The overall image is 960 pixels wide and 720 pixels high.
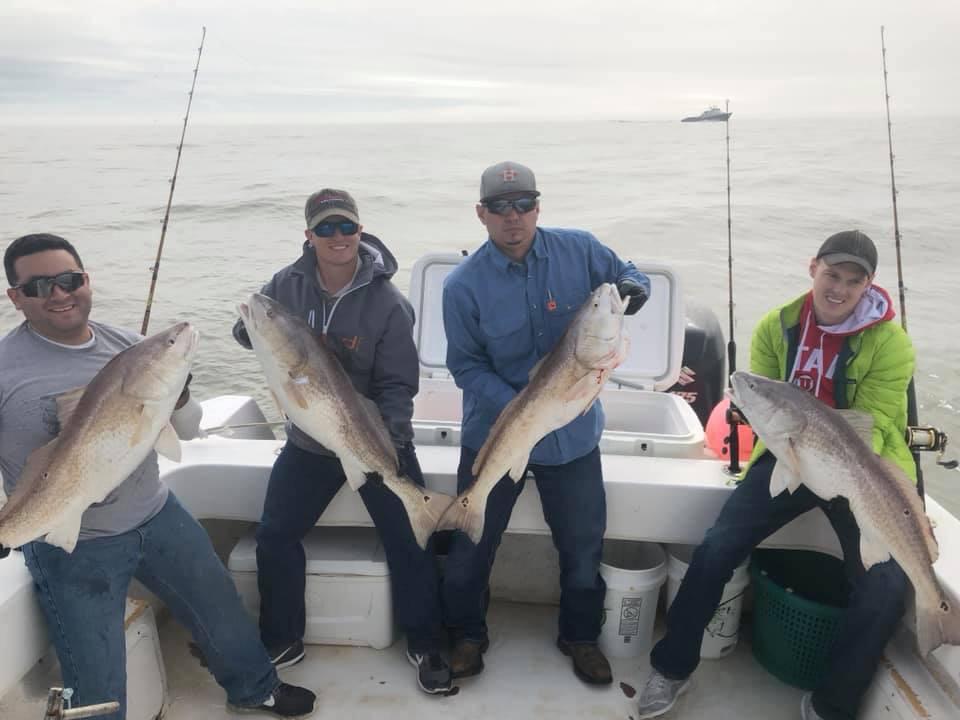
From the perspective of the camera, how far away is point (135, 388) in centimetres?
250

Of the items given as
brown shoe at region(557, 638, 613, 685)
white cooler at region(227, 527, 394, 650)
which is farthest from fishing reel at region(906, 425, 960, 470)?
white cooler at region(227, 527, 394, 650)

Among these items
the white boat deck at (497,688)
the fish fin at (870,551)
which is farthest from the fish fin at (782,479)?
the white boat deck at (497,688)

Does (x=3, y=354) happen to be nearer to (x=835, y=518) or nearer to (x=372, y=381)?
(x=372, y=381)

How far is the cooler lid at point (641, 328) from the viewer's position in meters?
4.95

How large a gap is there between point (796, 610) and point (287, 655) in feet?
8.30

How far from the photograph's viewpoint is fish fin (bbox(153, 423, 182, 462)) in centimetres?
268

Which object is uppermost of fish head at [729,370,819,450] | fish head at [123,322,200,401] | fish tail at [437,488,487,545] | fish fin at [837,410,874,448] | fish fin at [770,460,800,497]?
fish head at [123,322,200,401]

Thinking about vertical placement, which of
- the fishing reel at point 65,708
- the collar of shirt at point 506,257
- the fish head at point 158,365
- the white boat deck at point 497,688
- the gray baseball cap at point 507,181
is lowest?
the white boat deck at point 497,688

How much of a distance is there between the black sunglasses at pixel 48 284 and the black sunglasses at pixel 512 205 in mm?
1676

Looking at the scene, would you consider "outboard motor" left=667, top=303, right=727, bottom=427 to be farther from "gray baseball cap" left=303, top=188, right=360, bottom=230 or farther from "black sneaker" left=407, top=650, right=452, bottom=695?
"gray baseball cap" left=303, top=188, right=360, bottom=230

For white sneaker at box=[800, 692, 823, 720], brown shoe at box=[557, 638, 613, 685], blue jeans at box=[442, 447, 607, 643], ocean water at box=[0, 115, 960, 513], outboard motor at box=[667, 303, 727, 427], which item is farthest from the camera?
ocean water at box=[0, 115, 960, 513]

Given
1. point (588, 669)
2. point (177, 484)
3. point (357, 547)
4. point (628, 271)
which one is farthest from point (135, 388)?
point (588, 669)

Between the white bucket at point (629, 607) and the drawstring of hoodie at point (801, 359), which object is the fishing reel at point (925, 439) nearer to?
the drawstring of hoodie at point (801, 359)

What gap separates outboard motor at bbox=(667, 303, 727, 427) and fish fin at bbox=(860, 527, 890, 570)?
3.16 meters
